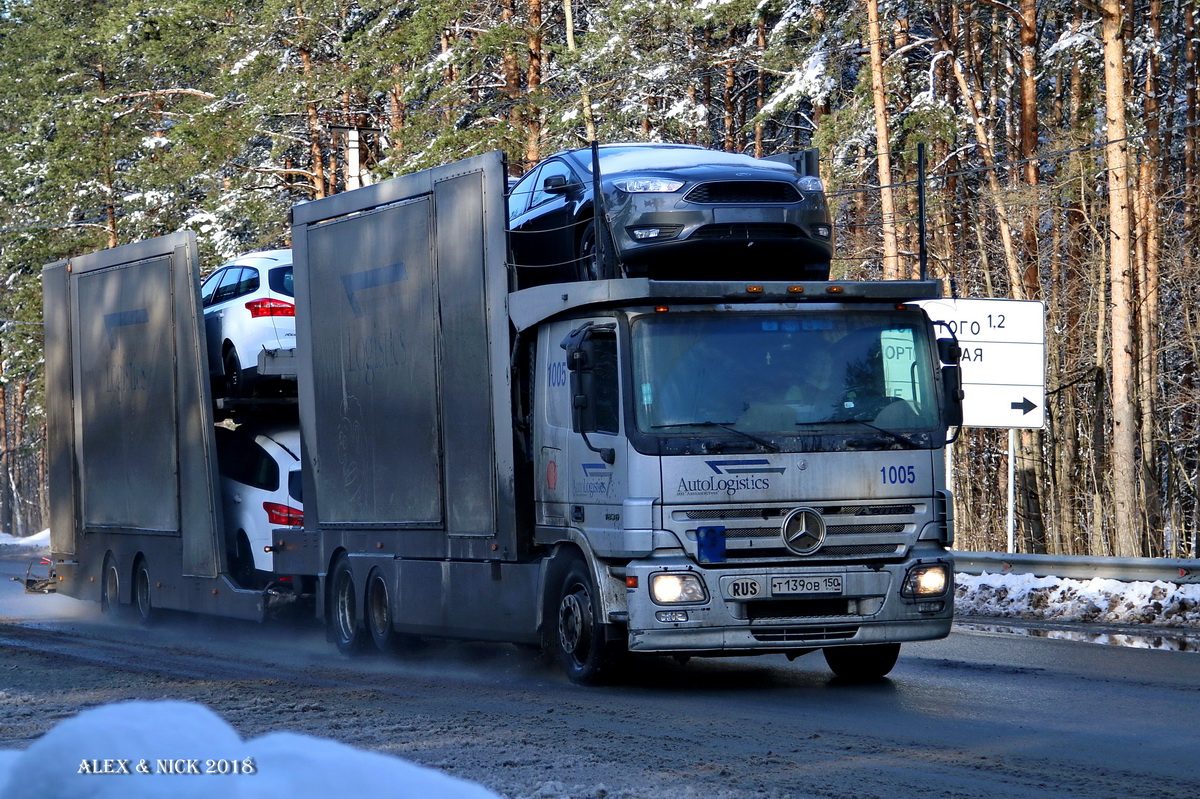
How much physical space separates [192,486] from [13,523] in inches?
2138

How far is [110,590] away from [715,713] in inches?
409

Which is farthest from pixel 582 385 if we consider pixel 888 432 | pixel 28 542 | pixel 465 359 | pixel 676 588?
pixel 28 542

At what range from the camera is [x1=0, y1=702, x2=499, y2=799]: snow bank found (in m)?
2.70

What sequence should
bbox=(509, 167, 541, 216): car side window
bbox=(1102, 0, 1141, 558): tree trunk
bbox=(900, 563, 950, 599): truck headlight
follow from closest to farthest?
bbox=(900, 563, 950, 599): truck headlight, bbox=(509, 167, 541, 216): car side window, bbox=(1102, 0, 1141, 558): tree trunk

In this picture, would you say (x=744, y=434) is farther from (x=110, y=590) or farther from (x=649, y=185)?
(x=110, y=590)

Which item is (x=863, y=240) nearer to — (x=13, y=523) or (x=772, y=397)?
(x=772, y=397)

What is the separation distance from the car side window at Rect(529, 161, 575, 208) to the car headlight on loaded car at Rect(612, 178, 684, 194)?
0.86 meters

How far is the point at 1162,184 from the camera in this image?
87.0 feet

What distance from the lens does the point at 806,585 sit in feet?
31.1

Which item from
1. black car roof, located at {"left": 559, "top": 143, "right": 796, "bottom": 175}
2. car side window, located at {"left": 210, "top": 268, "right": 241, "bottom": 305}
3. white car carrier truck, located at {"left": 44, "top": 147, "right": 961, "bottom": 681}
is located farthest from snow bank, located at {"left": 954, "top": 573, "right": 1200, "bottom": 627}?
car side window, located at {"left": 210, "top": 268, "right": 241, "bottom": 305}

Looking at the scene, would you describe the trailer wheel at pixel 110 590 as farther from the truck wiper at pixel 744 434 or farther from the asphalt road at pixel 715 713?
the truck wiper at pixel 744 434

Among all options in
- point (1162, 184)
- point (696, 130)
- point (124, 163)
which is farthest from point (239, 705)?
point (124, 163)

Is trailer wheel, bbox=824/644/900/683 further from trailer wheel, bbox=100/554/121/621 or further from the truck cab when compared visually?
trailer wheel, bbox=100/554/121/621

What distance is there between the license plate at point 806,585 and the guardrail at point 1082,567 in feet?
18.1
